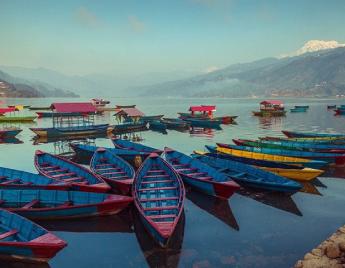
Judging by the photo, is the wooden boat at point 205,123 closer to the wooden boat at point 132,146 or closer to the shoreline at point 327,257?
the wooden boat at point 132,146

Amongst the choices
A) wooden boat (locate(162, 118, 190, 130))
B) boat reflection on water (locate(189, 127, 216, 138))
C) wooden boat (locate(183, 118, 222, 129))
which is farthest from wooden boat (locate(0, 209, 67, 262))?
wooden boat (locate(183, 118, 222, 129))

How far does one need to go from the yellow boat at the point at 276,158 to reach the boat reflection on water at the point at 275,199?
6.62 meters

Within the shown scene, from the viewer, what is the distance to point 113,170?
28.6 meters

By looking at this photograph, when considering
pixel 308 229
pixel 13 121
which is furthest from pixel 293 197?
pixel 13 121

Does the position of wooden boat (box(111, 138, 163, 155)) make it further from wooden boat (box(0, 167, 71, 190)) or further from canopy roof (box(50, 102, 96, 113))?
canopy roof (box(50, 102, 96, 113))

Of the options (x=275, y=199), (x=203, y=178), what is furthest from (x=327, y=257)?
(x=203, y=178)

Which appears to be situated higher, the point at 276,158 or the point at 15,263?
the point at 276,158

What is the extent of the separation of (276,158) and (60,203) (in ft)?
69.1

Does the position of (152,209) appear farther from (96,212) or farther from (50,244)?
(50,244)

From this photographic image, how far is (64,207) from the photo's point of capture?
18.8 m

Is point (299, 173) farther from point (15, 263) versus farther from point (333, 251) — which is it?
point (15, 263)

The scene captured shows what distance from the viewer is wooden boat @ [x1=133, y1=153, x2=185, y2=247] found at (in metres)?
16.2

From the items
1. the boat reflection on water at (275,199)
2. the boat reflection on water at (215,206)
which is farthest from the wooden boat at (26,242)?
the boat reflection on water at (275,199)

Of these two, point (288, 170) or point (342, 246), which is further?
point (288, 170)
